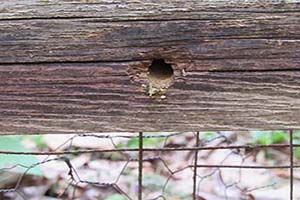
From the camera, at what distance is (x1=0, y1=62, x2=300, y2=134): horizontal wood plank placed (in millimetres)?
884

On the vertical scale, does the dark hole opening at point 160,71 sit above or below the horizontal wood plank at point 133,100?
above

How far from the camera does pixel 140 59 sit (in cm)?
88

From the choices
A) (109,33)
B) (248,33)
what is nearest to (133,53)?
(109,33)

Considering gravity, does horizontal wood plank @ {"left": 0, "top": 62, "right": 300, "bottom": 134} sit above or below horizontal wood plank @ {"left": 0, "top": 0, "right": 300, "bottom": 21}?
below

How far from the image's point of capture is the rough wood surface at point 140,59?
2.84ft

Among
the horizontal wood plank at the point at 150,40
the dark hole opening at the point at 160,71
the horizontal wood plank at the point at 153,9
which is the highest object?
the horizontal wood plank at the point at 153,9

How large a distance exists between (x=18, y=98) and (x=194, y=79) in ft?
0.74

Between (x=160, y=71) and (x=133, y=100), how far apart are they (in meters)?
0.05

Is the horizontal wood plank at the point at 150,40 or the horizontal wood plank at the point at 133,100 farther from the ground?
the horizontal wood plank at the point at 150,40

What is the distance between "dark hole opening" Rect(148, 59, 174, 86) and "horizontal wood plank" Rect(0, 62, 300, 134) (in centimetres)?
1

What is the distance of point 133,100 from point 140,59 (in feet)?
0.18

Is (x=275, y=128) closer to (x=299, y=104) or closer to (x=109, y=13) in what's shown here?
(x=299, y=104)

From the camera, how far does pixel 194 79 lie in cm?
88

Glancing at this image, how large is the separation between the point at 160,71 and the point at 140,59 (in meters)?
0.04
